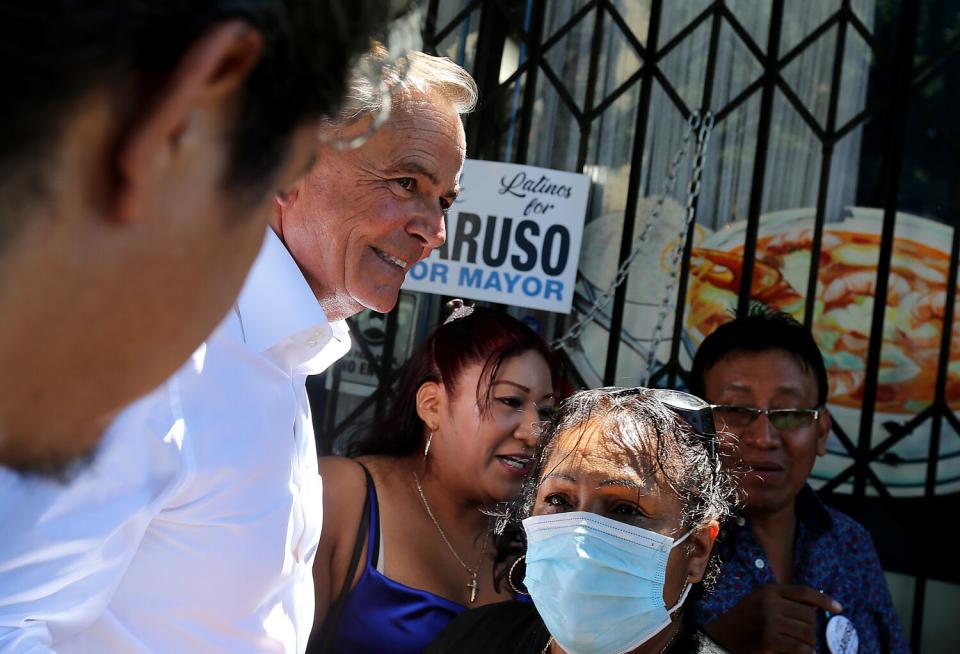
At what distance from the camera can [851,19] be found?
395cm

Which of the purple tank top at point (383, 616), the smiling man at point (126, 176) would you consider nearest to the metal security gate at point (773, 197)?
the purple tank top at point (383, 616)

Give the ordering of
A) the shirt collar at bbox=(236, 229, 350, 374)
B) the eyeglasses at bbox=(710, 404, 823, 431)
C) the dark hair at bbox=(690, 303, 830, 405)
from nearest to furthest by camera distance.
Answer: the shirt collar at bbox=(236, 229, 350, 374), the eyeglasses at bbox=(710, 404, 823, 431), the dark hair at bbox=(690, 303, 830, 405)

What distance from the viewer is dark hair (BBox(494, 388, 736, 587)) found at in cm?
232

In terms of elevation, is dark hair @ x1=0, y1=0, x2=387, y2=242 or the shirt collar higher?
dark hair @ x1=0, y1=0, x2=387, y2=242

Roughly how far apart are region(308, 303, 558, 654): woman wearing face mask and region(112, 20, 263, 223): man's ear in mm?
2053

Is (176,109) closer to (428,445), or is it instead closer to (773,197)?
(428,445)

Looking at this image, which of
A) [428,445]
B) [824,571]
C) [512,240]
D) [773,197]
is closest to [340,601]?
[428,445]

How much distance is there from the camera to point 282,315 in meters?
1.83

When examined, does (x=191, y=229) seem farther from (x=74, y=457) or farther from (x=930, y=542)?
(x=930, y=542)

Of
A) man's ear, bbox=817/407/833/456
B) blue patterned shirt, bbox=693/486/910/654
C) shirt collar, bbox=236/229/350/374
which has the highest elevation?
shirt collar, bbox=236/229/350/374

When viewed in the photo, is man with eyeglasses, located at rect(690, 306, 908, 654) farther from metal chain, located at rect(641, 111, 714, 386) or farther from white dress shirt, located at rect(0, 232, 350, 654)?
white dress shirt, located at rect(0, 232, 350, 654)

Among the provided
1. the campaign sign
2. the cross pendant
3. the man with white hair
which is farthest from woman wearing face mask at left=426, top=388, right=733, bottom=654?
the campaign sign

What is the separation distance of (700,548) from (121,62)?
199cm

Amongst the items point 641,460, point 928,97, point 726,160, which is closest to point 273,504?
point 641,460
